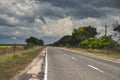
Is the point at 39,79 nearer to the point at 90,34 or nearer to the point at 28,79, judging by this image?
the point at 28,79

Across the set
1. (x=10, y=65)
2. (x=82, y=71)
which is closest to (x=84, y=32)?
(x=10, y=65)

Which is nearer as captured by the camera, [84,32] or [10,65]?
[10,65]

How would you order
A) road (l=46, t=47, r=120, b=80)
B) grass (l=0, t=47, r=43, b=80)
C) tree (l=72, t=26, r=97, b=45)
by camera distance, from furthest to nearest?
tree (l=72, t=26, r=97, b=45)
grass (l=0, t=47, r=43, b=80)
road (l=46, t=47, r=120, b=80)

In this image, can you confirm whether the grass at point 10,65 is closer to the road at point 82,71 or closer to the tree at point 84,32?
the road at point 82,71

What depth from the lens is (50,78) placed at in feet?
42.3

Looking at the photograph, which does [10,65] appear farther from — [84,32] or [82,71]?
[84,32]

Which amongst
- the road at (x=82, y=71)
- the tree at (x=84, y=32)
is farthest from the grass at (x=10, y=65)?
the tree at (x=84, y=32)

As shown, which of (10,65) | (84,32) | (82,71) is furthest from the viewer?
(84,32)

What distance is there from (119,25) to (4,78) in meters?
48.9

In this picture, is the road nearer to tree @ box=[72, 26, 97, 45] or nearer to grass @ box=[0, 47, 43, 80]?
grass @ box=[0, 47, 43, 80]

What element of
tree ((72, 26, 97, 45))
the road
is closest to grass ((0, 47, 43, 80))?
the road

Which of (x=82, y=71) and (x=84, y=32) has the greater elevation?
(x=84, y=32)

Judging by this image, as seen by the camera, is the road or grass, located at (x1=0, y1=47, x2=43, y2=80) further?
grass, located at (x1=0, y1=47, x2=43, y2=80)

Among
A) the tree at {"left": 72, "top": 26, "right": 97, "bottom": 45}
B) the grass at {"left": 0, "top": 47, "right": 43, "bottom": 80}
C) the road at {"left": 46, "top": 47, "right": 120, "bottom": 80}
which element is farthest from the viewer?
the tree at {"left": 72, "top": 26, "right": 97, "bottom": 45}
